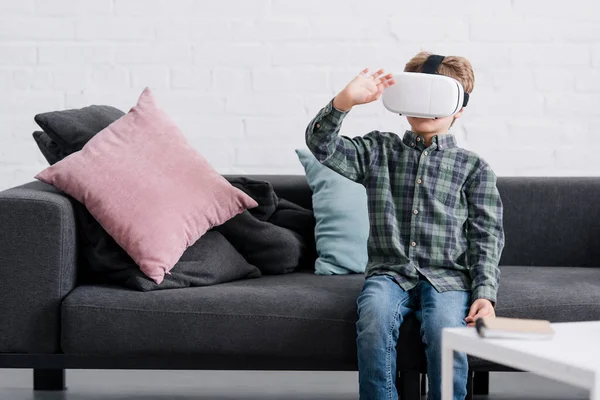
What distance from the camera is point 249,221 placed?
263cm

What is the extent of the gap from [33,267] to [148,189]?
36cm

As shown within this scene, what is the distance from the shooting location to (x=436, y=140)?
2.31 meters

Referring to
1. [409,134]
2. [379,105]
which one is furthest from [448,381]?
[379,105]

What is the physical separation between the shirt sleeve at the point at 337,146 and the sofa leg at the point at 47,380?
1.19 meters

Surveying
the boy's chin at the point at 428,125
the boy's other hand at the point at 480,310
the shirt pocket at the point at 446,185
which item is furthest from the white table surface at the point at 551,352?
the boy's chin at the point at 428,125

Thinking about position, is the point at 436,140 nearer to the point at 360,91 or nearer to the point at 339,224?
the point at 360,91

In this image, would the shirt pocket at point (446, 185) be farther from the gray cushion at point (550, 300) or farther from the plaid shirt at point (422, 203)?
the gray cushion at point (550, 300)

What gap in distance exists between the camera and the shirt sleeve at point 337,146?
2.22m

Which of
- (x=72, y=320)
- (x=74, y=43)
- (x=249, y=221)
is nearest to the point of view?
(x=72, y=320)

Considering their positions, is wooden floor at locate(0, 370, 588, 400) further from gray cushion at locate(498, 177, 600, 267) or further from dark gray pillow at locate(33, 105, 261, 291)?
dark gray pillow at locate(33, 105, 261, 291)

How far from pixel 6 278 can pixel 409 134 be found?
1053mm

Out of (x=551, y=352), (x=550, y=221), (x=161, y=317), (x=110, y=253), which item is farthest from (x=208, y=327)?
(x=550, y=221)

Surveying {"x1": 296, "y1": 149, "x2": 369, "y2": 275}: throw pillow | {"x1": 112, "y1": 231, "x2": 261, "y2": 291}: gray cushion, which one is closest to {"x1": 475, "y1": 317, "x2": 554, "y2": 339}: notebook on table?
{"x1": 112, "y1": 231, "x2": 261, "y2": 291}: gray cushion

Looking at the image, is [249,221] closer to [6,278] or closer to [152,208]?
[152,208]
